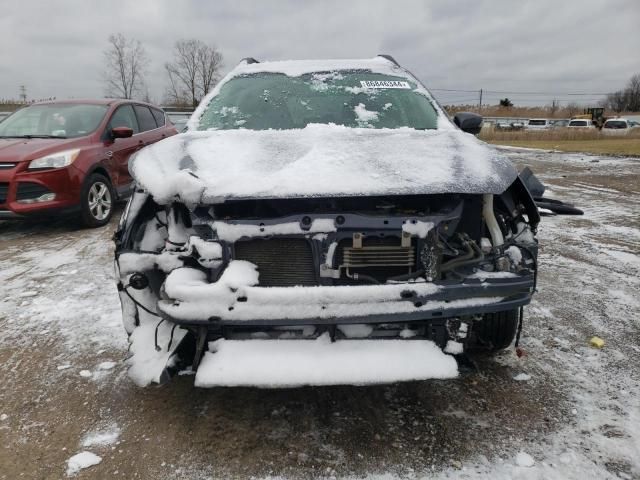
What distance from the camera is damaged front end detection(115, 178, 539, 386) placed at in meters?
2.11

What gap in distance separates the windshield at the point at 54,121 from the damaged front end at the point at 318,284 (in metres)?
4.88

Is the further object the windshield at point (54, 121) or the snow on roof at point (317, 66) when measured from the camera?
the windshield at point (54, 121)

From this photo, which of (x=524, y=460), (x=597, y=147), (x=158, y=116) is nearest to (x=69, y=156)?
(x=158, y=116)

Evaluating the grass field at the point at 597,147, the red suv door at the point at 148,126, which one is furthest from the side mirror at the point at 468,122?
the grass field at the point at 597,147

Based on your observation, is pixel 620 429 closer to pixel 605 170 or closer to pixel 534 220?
pixel 534 220

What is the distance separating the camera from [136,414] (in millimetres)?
2496

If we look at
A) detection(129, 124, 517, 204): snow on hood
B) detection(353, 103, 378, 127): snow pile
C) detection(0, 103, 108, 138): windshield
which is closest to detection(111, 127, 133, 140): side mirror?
detection(0, 103, 108, 138): windshield

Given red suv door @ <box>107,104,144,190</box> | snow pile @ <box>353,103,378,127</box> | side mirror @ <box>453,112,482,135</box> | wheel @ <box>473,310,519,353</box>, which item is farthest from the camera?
red suv door @ <box>107,104,144,190</box>

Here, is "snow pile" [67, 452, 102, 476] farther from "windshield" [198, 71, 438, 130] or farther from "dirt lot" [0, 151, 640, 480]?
"windshield" [198, 71, 438, 130]

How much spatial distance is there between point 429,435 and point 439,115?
7.88 feet

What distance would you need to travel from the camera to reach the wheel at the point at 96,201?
20.0 ft

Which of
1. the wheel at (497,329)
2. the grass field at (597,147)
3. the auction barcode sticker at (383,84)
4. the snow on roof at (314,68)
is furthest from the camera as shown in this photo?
the grass field at (597,147)

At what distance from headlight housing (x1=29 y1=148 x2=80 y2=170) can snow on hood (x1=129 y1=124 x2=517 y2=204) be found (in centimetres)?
350

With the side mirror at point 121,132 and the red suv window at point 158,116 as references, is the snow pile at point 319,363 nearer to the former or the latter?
the side mirror at point 121,132
